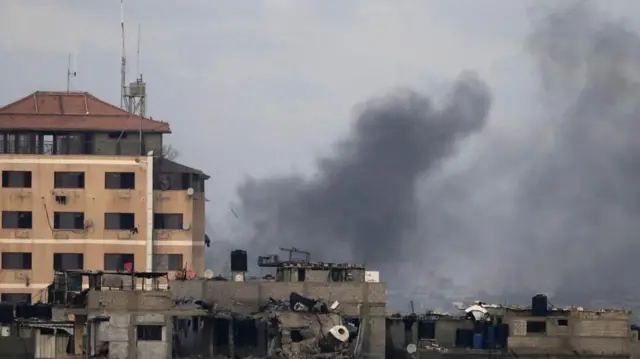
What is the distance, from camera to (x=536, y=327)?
245ft

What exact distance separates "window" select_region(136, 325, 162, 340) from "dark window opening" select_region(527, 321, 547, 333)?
19043 mm

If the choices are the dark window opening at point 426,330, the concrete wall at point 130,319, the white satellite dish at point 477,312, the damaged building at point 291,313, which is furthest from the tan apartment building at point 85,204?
the concrete wall at point 130,319

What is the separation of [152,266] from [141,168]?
5548mm

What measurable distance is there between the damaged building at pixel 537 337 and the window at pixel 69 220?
22673 millimetres

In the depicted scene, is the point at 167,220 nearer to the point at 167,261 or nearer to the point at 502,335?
the point at 167,261

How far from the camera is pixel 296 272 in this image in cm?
7344

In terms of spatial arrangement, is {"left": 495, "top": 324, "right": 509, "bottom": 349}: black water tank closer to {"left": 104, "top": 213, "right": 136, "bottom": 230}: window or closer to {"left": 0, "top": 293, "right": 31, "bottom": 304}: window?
{"left": 104, "top": 213, "right": 136, "bottom": 230}: window

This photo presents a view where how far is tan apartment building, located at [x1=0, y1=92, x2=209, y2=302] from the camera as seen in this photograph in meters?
90.3

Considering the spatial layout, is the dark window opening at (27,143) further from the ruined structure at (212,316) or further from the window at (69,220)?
the ruined structure at (212,316)

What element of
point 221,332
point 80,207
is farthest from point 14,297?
point 221,332

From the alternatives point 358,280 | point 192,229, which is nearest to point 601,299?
point 192,229

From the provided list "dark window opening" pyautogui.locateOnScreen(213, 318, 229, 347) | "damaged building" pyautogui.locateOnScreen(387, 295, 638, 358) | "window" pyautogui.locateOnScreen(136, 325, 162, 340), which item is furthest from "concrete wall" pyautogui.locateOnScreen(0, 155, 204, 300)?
"window" pyautogui.locateOnScreen(136, 325, 162, 340)

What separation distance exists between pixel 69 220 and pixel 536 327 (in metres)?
29.4

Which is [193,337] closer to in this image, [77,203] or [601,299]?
[77,203]
